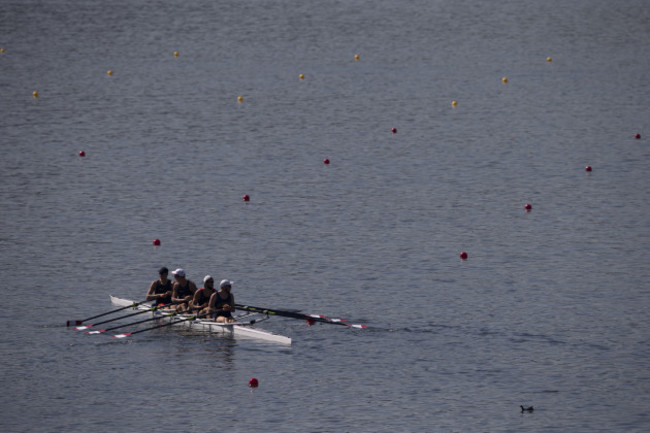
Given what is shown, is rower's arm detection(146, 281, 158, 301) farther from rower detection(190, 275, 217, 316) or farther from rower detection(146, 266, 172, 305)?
rower detection(190, 275, 217, 316)

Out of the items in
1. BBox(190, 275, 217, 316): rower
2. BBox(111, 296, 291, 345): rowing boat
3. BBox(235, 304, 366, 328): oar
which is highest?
BBox(190, 275, 217, 316): rower

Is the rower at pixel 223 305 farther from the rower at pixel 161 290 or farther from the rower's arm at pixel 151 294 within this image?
the rower's arm at pixel 151 294

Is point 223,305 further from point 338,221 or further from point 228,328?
point 338,221

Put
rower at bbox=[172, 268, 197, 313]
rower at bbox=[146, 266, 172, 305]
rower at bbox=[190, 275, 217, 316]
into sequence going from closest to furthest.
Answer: rower at bbox=[190, 275, 217, 316]
rower at bbox=[172, 268, 197, 313]
rower at bbox=[146, 266, 172, 305]

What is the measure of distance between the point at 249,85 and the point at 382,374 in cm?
4398

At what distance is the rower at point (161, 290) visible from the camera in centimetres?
3359

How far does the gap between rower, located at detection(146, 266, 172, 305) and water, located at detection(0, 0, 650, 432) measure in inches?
77.4

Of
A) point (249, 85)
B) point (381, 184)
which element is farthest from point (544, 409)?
point (249, 85)

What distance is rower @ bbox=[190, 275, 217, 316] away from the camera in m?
32.5

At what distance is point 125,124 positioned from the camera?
60250 mm

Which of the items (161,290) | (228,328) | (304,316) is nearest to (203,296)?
(228,328)

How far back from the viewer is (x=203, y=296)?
32.7 meters

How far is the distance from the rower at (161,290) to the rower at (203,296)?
3.87 feet

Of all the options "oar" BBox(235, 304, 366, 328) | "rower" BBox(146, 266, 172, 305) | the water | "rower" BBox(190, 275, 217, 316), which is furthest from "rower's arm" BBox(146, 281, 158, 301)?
"oar" BBox(235, 304, 366, 328)
